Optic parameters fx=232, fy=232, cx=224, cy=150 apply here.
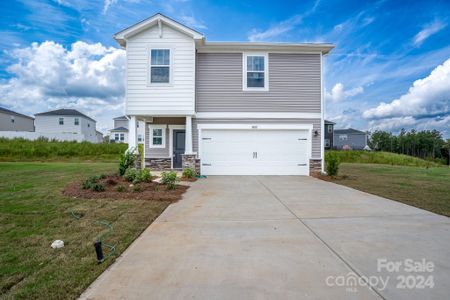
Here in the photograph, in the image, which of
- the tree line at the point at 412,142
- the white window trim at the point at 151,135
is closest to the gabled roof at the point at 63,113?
the white window trim at the point at 151,135

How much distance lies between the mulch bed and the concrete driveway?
1.23 meters

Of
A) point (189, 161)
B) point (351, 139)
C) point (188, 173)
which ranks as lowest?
point (188, 173)

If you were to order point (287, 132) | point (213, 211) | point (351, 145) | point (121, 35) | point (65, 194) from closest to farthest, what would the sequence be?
point (213, 211), point (65, 194), point (121, 35), point (287, 132), point (351, 145)

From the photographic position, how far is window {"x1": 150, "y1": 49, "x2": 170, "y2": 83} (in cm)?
998

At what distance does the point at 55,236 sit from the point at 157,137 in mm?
8608

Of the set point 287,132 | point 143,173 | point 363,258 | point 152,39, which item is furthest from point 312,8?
point 363,258

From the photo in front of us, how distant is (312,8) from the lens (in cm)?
1212

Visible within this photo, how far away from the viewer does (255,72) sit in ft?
35.2

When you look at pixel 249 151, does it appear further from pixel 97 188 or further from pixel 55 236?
pixel 55 236

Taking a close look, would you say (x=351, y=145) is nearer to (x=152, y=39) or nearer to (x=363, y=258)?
(x=152, y=39)

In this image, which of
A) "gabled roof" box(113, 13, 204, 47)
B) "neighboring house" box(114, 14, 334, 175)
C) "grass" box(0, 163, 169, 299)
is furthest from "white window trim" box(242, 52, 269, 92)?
"grass" box(0, 163, 169, 299)

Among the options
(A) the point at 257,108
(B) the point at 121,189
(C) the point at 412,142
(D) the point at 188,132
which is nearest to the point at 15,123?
(D) the point at 188,132

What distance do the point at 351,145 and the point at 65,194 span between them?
4976 cm

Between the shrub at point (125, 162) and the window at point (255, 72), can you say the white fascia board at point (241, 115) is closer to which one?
the window at point (255, 72)
